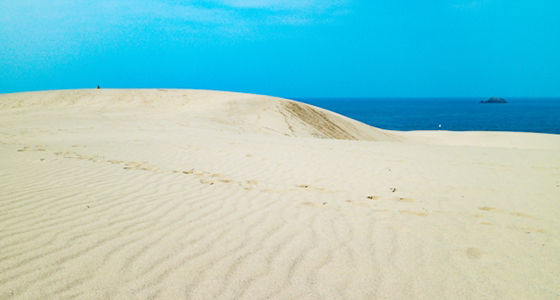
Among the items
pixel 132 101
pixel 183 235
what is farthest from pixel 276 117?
pixel 183 235

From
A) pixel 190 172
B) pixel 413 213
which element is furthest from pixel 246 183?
pixel 413 213

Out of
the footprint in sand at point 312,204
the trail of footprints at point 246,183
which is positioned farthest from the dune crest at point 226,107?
the footprint in sand at point 312,204

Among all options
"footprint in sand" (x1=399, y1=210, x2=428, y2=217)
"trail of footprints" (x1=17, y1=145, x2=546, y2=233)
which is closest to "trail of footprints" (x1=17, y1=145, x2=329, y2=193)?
"trail of footprints" (x1=17, y1=145, x2=546, y2=233)

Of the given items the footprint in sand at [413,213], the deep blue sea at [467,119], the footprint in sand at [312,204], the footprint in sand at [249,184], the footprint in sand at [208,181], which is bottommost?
the deep blue sea at [467,119]

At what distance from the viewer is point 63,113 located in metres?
16.2

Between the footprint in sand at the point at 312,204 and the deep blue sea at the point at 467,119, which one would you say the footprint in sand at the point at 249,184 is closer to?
the footprint in sand at the point at 312,204

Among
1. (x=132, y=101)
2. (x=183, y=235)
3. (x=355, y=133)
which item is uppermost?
(x=132, y=101)

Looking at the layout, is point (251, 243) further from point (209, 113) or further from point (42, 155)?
point (209, 113)

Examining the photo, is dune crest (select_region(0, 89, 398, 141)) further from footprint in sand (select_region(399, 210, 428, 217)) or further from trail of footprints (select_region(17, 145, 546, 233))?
footprint in sand (select_region(399, 210, 428, 217))

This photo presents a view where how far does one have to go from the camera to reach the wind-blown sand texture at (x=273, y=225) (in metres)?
2.34

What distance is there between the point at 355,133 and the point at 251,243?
16309mm

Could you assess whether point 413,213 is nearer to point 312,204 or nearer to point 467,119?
point 312,204

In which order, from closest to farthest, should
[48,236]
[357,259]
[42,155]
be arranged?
[357,259] < [48,236] < [42,155]

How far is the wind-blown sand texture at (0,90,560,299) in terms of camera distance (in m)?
2.34
